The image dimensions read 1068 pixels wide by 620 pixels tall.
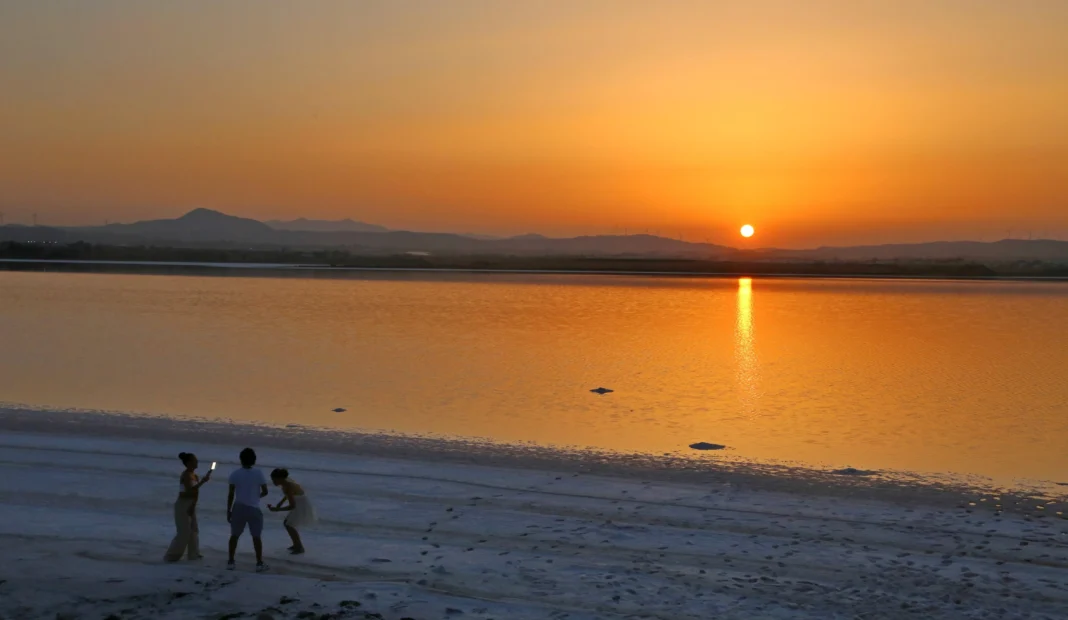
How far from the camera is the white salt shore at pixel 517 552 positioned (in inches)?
364

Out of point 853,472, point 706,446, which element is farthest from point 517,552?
point 706,446

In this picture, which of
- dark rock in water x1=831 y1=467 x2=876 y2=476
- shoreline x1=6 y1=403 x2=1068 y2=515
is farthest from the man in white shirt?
dark rock in water x1=831 y1=467 x2=876 y2=476

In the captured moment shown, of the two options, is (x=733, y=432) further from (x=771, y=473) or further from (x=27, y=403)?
(x=27, y=403)

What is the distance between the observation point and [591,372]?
31266 millimetres

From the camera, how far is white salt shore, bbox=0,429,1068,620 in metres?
9.23

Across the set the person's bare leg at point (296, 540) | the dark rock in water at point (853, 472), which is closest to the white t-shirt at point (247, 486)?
the person's bare leg at point (296, 540)

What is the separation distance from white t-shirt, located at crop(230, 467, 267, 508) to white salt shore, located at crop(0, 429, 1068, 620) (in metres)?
0.69

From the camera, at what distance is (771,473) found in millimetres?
15812

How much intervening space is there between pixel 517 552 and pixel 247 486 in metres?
2.97

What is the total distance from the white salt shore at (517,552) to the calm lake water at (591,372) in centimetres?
487

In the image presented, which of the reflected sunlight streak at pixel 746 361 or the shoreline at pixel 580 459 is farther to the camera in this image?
the reflected sunlight streak at pixel 746 361

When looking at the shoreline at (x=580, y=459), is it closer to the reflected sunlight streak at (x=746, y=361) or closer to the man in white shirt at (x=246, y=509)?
the man in white shirt at (x=246, y=509)

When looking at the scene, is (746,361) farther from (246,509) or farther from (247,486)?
(246,509)

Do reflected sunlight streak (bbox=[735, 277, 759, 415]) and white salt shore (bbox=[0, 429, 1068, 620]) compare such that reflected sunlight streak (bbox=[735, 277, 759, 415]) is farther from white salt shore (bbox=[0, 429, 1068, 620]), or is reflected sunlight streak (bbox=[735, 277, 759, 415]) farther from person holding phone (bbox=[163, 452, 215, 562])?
person holding phone (bbox=[163, 452, 215, 562])
